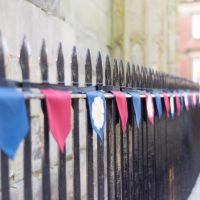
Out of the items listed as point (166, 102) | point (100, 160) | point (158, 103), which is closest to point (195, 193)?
point (166, 102)

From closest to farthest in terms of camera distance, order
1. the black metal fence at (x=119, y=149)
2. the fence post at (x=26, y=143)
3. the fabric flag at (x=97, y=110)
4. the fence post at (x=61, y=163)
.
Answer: the fence post at (x=26, y=143) < the black metal fence at (x=119, y=149) < the fence post at (x=61, y=163) < the fabric flag at (x=97, y=110)

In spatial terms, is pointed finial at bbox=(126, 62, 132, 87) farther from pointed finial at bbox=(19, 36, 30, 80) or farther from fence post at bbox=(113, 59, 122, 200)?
pointed finial at bbox=(19, 36, 30, 80)

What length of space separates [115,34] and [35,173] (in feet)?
12.3

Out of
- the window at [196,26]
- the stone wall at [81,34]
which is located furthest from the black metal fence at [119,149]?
the window at [196,26]

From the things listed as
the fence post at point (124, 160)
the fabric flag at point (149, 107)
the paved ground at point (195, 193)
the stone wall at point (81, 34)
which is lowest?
the paved ground at point (195, 193)

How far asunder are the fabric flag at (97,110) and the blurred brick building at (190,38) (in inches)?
1140

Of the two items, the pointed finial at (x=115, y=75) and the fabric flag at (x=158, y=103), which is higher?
the pointed finial at (x=115, y=75)

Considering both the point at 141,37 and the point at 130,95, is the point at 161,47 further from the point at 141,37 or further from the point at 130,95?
the point at 130,95

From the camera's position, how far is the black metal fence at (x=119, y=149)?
59.4 inches

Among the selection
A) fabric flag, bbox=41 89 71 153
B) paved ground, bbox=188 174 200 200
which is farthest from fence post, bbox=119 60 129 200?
paved ground, bbox=188 174 200 200

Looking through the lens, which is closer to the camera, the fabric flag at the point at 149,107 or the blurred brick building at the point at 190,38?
the fabric flag at the point at 149,107

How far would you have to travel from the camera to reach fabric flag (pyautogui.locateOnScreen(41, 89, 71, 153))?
1.46 m

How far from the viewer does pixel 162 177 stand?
352 centimetres

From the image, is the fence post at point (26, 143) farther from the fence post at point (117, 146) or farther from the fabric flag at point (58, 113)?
the fence post at point (117, 146)
